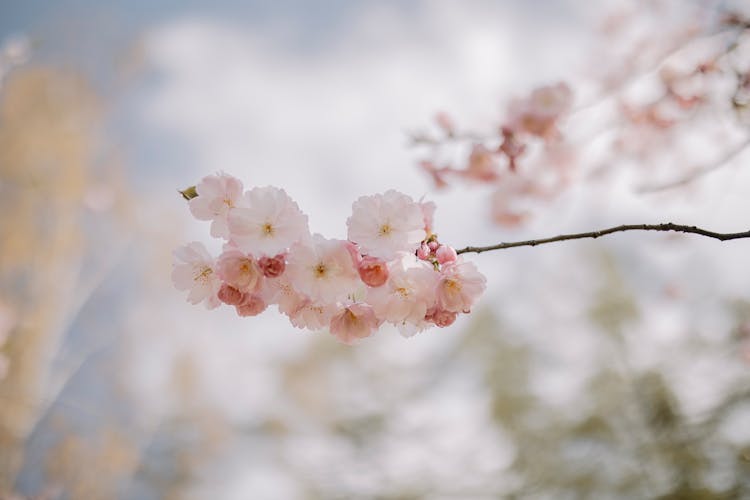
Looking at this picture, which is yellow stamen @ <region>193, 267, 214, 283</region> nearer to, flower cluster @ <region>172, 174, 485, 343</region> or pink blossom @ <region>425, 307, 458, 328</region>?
flower cluster @ <region>172, 174, 485, 343</region>

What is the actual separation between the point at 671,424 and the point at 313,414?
523 cm

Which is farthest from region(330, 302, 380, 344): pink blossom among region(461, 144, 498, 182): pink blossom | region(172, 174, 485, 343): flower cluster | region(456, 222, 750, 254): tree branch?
region(461, 144, 498, 182): pink blossom

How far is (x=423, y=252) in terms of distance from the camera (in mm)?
1022

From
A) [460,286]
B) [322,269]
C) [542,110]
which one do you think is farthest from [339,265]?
[542,110]

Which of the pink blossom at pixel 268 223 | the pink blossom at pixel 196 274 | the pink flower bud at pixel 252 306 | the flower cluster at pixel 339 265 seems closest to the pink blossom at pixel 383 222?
the flower cluster at pixel 339 265

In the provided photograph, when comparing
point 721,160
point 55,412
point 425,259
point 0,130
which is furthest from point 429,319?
point 0,130

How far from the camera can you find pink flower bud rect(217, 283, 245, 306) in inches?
38.6

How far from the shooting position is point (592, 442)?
7.00 metres

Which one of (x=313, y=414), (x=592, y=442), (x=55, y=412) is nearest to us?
(x=55, y=412)

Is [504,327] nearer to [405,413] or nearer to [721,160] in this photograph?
[405,413]

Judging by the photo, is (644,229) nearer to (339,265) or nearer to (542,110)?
(339,265)

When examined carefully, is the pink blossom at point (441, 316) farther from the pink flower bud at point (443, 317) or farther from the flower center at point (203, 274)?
the flower center at point (203, 274)

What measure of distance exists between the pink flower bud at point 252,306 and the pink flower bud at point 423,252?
33 cm

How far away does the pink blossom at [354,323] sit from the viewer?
39.0 inches
